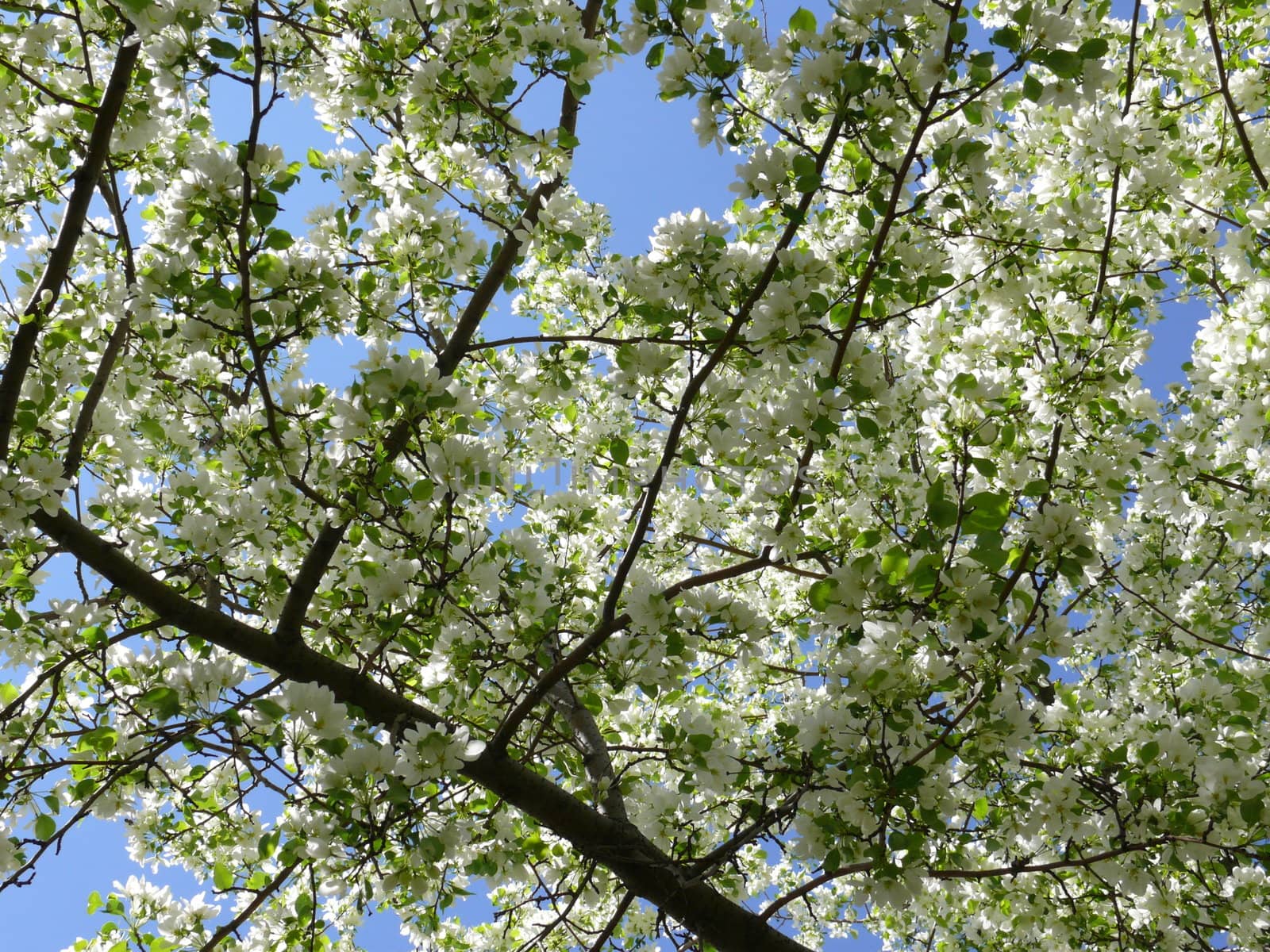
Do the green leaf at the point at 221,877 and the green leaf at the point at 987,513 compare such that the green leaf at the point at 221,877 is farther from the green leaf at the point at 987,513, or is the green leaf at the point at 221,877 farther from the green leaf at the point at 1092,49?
the green leaf at the point at 1092,49

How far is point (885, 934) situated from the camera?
243 inches

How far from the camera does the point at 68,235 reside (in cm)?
309

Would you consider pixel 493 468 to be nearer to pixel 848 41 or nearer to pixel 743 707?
pixel 848 41

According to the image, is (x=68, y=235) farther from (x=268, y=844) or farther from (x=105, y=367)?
(x=268, y=844)

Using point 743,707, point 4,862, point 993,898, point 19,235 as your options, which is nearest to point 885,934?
point 743,707

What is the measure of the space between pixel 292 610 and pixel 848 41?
2.47 meters

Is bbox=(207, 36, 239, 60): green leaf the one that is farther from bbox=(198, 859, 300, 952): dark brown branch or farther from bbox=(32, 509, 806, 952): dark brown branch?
bbox=(198, 859, 300, 952): dark brown branch

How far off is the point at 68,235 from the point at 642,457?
2.28m

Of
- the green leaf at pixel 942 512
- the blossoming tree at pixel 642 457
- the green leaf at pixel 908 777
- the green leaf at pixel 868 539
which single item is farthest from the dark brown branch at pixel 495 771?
the green leaf at pixel 942 512

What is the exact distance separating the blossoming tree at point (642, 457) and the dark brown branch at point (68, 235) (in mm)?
23

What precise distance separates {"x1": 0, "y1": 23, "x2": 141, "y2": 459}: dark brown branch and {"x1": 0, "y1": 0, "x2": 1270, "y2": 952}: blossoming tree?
23 mm

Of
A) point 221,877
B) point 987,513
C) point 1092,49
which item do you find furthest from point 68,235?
point 1092,49

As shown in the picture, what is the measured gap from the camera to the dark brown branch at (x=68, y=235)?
2.86 meters

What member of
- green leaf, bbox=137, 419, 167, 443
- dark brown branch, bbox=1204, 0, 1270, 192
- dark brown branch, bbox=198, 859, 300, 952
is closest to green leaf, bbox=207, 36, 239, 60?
green leaf, bbox=137, 419, 167, 443
